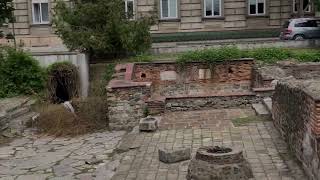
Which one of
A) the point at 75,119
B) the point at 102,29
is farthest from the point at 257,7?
the point at 75,119

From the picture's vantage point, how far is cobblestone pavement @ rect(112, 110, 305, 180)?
9.22m

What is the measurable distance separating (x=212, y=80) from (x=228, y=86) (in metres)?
0.54

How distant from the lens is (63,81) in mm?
19156

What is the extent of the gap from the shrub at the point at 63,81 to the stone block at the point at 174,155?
Answer: 9019 millimetres

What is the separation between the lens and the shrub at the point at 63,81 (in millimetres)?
18719

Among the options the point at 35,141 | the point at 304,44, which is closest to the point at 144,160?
the point at 35,141

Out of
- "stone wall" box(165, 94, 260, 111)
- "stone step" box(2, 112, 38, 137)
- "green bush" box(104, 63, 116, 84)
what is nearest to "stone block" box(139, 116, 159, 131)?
"stone wall" box(165, 94, 260, 111)

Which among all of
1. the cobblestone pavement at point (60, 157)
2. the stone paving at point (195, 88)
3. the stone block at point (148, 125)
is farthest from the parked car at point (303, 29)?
the stone block at point (148, 125)

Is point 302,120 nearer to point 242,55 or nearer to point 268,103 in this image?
point 268,103

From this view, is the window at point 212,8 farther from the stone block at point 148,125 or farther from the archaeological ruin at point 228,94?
the stone block at point 148,125

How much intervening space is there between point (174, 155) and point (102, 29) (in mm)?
11658

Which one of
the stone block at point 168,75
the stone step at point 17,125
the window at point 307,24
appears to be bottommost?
the stone step at point 17,125

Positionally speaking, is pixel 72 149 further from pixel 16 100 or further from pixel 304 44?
pixel 304 44

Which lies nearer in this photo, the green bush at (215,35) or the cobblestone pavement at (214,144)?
the cobblestone pavement at (214,144)
